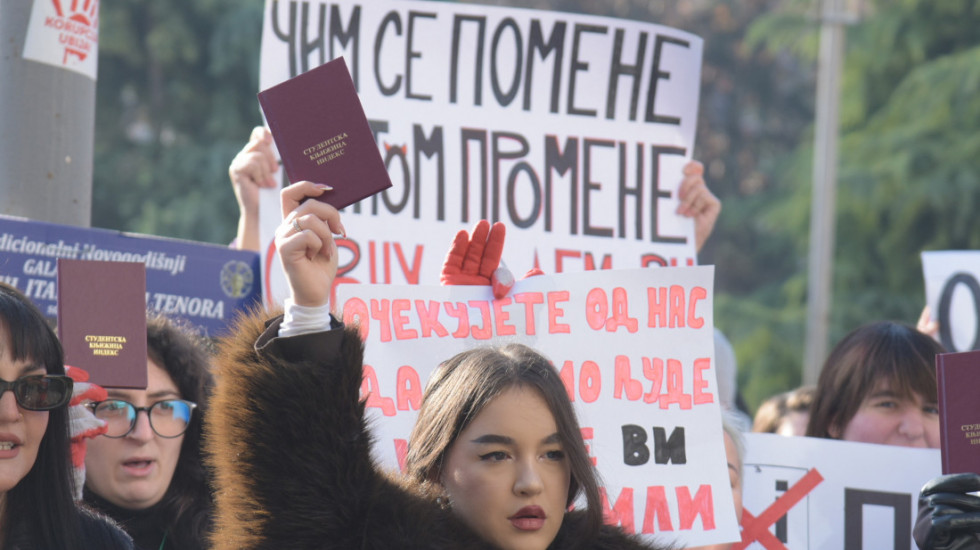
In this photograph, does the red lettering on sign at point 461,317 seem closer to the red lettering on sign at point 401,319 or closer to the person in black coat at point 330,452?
the red lettering on sign at point 401,319

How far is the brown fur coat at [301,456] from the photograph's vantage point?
7.67 ft

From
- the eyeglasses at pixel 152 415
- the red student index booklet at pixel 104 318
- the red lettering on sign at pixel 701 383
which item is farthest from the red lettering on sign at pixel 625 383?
the red student index booklet at pixel 104 318

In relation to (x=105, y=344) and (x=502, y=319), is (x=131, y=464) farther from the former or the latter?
(x=502, y=319)

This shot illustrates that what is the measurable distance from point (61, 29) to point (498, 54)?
4.76 feet

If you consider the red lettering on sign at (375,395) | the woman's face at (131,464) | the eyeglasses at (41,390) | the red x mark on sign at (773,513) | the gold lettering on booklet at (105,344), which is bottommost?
the red x mark on sign at (773,513)

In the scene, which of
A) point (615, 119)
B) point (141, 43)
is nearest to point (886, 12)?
point (141, 43)

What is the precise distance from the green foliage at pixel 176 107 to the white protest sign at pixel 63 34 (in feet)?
34.1

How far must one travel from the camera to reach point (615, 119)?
4.39 metres

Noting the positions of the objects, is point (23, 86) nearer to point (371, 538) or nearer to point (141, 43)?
point (371, 538)

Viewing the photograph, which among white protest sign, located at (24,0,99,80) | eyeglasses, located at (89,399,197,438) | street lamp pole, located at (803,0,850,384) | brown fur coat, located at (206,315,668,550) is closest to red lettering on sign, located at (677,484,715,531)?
brown fur coat, located at (206,315,668,550)

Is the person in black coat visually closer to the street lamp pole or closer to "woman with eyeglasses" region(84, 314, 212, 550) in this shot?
"woman with eyeglasses" region(84, 314, 212, 550)

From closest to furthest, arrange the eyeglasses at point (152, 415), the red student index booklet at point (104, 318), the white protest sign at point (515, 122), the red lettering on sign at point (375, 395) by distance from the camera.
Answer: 1. the red student index booklet at point (104, 318)
2. the eyeglasses at point (152, 415)
3. the red lettering on sign at point (375, 395)
4. the white protest sign at point (515, 122)

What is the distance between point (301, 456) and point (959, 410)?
5.39ft

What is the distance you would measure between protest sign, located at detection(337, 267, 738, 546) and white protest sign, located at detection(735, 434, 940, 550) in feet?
1.74
